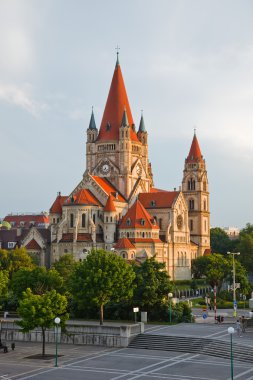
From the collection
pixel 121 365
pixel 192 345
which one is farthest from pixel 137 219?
pixel 121 365

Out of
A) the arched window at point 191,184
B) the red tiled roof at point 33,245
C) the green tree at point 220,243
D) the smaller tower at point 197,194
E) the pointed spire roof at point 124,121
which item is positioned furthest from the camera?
the green tree at point 220,243

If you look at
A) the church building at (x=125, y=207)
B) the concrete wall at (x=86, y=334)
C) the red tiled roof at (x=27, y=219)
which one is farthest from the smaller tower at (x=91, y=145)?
the concrete wall at (x=86, y=334)

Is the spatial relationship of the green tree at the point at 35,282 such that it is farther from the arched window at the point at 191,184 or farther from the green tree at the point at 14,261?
the arched window at the point at 191,184

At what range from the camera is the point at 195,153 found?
144 m

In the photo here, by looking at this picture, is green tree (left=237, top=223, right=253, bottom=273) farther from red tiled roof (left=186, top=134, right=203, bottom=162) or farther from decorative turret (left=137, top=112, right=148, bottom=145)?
decorative turret (left=137, top=112, right=148, bottom=145)

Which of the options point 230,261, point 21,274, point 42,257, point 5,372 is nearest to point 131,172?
point 42,257

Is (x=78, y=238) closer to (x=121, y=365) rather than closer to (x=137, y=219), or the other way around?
(x=137, y=219)

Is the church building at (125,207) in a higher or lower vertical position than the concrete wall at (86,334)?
higher

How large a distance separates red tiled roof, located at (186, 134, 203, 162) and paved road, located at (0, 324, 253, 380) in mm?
89449

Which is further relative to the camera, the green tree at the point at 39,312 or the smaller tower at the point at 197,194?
the smaller tower at the point at 197,194

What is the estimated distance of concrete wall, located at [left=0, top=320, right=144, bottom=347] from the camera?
5475 centimetres

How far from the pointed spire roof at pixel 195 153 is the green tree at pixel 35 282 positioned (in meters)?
78.0

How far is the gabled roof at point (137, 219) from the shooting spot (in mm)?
114312

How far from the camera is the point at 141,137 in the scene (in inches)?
5344
